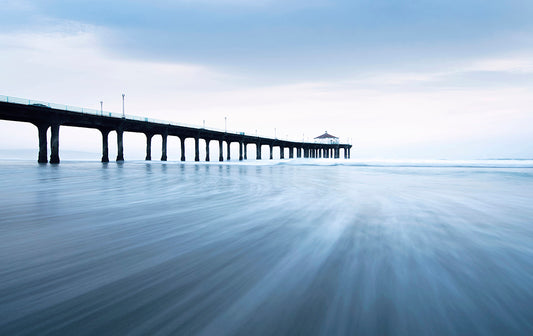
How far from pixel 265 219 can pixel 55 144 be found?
48.1 meters

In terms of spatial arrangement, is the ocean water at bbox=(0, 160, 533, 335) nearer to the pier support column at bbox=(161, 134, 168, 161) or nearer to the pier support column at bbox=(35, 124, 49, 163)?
the pier support column at bbox=(35, 124, 49, 163)

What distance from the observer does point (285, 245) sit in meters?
4.10

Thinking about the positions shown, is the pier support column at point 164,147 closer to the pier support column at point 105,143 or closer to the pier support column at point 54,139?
the pier support column at point 105,143

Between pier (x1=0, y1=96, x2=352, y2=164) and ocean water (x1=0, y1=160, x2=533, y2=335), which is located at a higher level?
pier (x1=0, y1=96, x2=352, y2=164)

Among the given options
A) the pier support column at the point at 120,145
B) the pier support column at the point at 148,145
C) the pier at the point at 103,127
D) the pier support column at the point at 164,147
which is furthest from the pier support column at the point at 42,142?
the pier support column at the point at 164,147

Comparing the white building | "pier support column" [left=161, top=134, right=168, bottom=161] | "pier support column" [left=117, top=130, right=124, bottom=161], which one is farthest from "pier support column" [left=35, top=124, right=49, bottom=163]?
the white building

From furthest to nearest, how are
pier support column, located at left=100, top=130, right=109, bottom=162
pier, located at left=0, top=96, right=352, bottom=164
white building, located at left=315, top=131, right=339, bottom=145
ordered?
1. white building, located at left=315, top=131, right=339, bottom=145
2. pier support column, located at left=100, top=130, right=109, bottom=162
3. pier, located at left=0, top=96, right=352, bottom=164

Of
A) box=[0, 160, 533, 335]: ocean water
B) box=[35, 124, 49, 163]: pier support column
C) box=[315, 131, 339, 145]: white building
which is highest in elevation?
box=[315, 131, 339, 145]: white building

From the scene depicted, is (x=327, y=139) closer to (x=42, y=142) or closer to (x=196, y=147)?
(x=196, y=147)

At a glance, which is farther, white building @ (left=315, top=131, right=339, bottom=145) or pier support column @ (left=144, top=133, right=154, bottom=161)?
white building @ (left=315, top=131, right=339, bottom=145)

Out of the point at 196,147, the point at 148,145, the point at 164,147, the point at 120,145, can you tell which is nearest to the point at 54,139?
the point at 120,145

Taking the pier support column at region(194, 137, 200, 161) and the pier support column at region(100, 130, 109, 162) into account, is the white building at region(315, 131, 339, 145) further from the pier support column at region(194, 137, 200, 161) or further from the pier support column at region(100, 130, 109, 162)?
the pier support column at region(100, 130, 109, 162)

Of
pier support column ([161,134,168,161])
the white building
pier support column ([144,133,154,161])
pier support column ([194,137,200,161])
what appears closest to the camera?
pier support column ([144,133,154,161])

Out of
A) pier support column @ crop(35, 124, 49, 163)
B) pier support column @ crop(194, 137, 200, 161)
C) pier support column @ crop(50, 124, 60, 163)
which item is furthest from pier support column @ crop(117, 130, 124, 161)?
pier support column @ crop(194, 137, 200, 161)
